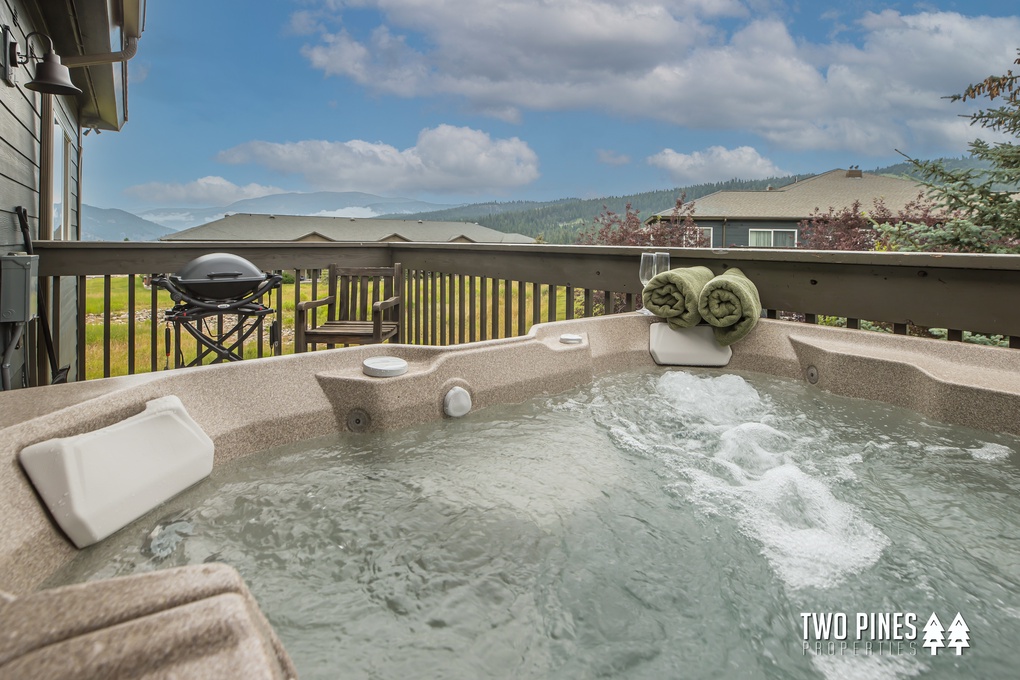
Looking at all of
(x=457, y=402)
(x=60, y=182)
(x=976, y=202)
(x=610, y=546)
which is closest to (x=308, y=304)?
(x=457, y=402)

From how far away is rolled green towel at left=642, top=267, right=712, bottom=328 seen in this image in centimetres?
253

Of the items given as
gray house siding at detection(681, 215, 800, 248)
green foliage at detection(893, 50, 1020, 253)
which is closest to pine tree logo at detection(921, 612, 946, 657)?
green foliage at detection(893, 50, 1020, 253)

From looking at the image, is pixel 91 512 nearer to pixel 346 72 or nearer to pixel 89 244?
pixel 89 244

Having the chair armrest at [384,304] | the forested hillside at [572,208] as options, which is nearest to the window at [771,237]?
the forested hillside at [572,208]

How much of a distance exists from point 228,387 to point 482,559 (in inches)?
36.2

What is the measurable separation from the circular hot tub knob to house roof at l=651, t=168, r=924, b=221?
44.0 feet

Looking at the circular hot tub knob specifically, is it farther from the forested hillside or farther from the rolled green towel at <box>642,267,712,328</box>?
the forested hillside

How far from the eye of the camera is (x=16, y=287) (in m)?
2.31

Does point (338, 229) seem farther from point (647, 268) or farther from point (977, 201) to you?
point (647, 268)

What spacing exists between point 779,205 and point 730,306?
1476cm

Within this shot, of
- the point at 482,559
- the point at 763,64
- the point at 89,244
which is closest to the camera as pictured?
the point at 482,559

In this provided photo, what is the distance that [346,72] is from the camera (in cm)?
6875

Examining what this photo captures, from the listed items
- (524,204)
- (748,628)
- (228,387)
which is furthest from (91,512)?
(524,204)

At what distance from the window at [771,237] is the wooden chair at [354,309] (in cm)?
1281
